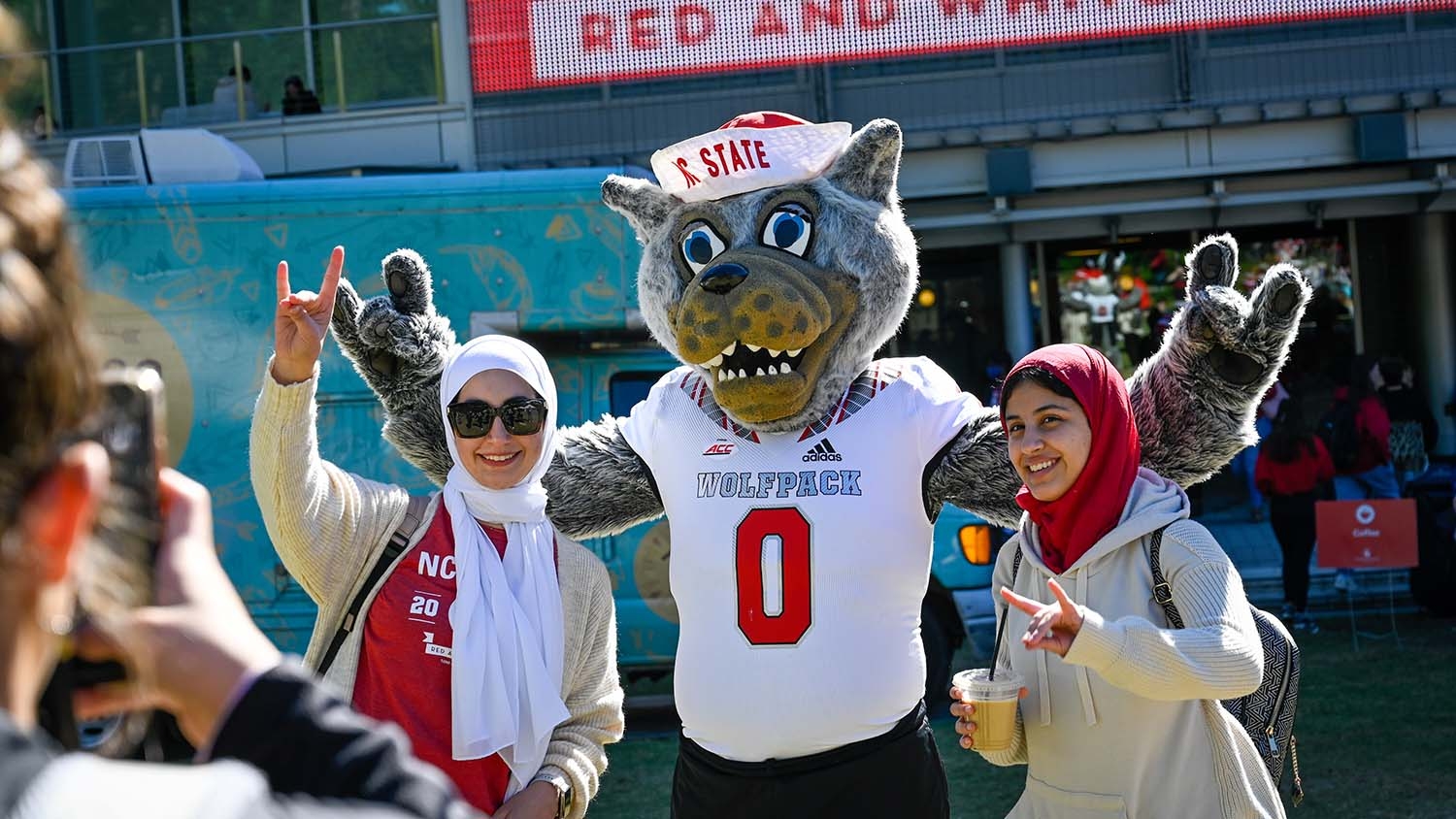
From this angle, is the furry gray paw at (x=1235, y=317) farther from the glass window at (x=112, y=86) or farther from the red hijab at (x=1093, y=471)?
the glass window at (x=112, y=86)

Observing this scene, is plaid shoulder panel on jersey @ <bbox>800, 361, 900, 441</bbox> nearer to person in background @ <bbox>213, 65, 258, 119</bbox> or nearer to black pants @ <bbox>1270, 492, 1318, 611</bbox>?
black pants @ <bbox>1270, 492, 1318, 611</bbox>

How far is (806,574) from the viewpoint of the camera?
130 inches

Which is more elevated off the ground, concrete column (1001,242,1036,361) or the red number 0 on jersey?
concrete column (1001,242,1036,361)

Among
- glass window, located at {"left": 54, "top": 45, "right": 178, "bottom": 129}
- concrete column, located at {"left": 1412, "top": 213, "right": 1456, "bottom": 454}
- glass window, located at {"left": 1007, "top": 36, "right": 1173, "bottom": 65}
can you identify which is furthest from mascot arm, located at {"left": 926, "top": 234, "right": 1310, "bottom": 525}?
glass window, located at {"left": 54, "top": 45, "right": 178, "bottom": 129}

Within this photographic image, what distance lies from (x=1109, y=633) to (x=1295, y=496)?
23.2 feet

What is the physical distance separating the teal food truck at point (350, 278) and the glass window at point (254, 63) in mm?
7096

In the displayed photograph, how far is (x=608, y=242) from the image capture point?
281 inches

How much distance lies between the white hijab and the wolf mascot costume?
1.13 feet

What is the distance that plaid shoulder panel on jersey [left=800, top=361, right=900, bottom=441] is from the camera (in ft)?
11.3

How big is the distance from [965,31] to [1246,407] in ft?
16.1

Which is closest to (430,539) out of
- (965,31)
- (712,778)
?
(712,778)

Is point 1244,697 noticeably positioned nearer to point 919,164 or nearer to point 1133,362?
point 919,164

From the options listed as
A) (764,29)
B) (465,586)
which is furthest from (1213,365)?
(764,29)

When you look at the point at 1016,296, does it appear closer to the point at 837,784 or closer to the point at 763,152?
the point at 763,152
